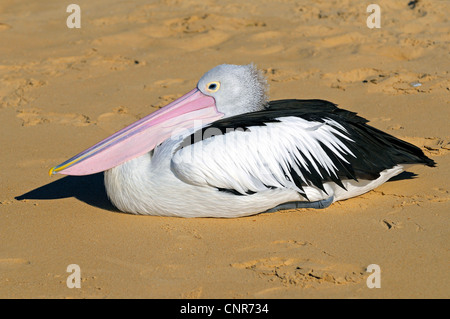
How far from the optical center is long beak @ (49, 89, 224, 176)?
451 centimetres

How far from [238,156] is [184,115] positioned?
60 cm

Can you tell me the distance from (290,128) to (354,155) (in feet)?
1.47

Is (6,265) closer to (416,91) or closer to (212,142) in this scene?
(212,142)

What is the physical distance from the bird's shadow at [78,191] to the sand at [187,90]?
0.06 ft

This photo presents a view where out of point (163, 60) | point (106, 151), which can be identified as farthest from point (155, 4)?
point (106, 151)

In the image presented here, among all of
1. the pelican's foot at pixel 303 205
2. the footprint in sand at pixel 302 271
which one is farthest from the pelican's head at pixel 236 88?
the footprint in sand at pixel 302 271

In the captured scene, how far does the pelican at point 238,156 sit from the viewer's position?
14.1 ft

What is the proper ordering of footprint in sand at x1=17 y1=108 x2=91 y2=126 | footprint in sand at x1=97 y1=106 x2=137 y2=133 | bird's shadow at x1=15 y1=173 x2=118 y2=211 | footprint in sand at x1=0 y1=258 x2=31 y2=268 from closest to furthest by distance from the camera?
footprint in sand at x1=0 y1=258 x2=31 y2=268 → bird's shadow at x1=15 y1=173 x2=118 y2=211 → footprint in sand at x1=97 y1=106 x2=137 y2=133 → footprint in sand at x1=17 y1=108 x2=91 y2=126

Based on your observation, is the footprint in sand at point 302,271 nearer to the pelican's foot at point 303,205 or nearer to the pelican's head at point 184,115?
the pelican's foot at point 303,205

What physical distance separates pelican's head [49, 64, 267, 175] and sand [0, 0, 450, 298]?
0.36 metres
